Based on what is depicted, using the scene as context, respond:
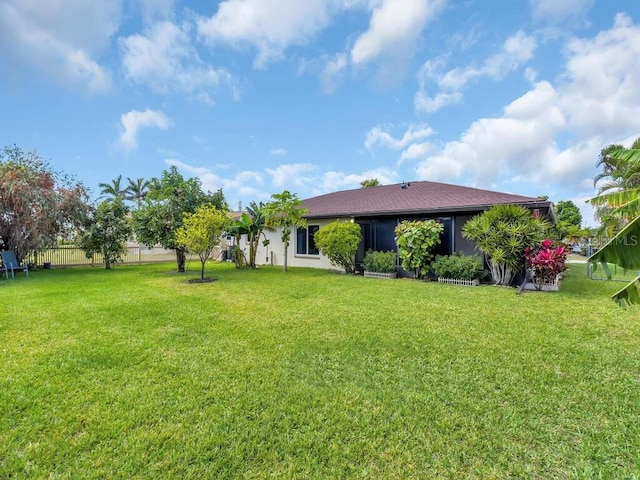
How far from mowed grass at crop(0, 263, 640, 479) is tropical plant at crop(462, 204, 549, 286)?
3.25 m

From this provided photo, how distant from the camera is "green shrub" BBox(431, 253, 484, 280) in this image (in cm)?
1058

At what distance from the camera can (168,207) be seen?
13.5 m

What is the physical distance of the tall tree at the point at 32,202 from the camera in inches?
493

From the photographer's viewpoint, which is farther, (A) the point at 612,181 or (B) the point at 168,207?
(A) the point at 612,181

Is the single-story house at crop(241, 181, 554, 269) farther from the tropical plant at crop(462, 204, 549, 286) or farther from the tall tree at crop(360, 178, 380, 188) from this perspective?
the tall tree at crop(360, 178, 380, 188)

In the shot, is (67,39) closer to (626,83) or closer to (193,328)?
(193,328)

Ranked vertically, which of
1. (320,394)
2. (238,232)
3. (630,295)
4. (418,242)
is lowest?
(320,394)

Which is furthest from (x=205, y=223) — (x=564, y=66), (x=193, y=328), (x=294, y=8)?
(x=564, y=66)

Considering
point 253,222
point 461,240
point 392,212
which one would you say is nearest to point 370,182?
point 253,222

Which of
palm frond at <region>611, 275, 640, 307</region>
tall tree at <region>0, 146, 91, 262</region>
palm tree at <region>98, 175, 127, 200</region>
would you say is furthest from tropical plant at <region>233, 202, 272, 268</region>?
palm tree at <region>98, 175, 127, 200</region>

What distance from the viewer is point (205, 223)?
36.1 ft

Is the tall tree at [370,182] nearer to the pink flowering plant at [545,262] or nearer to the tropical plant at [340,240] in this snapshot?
the tropical plant at [340,240]

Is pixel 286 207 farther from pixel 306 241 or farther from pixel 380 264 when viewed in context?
pixel 380 264

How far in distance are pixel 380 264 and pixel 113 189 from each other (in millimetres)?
45244
